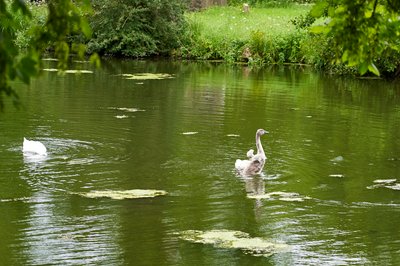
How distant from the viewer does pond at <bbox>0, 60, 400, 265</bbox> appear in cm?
1071

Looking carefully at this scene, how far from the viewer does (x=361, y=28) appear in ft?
19.1

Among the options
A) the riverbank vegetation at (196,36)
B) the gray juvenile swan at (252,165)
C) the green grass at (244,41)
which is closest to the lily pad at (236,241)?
the gray juvenile swan at (252,165)

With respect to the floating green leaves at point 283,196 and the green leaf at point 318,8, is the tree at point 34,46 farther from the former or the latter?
the floating green leaves at point 283,196

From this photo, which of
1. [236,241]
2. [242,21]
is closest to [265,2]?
[242,21]

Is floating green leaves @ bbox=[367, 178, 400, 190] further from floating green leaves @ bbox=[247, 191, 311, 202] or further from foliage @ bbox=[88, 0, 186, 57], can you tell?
foliage @ bbox=[88, 0, 186, 57]

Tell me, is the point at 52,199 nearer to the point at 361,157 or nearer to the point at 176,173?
the point at 176,173

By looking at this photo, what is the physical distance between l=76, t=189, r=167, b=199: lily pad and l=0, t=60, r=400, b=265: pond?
50mm

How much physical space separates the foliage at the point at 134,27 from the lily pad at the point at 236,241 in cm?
2451

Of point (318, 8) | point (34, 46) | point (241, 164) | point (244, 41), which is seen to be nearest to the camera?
point (34, 46)

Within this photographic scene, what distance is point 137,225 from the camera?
1158 cm

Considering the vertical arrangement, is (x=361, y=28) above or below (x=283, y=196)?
above

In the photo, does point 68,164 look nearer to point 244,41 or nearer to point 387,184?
point 387,184

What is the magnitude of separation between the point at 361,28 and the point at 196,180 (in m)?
8.50

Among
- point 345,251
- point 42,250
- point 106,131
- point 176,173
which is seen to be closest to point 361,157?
point 176,173
